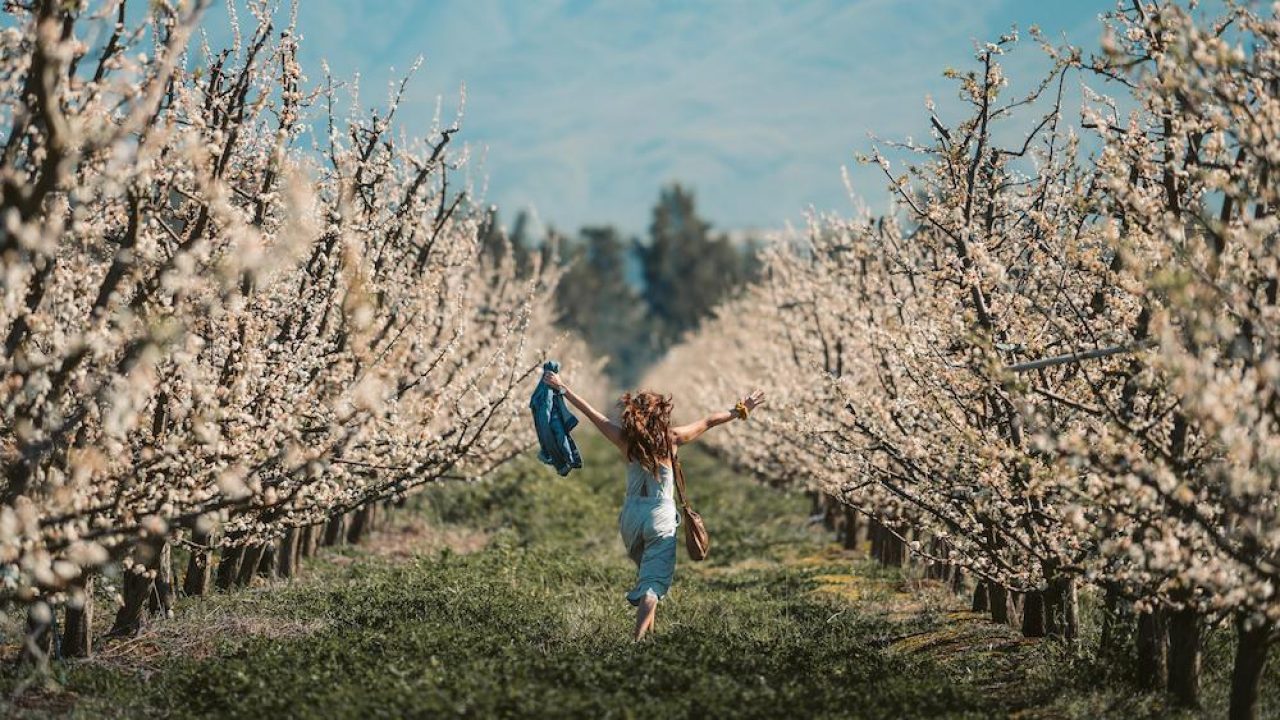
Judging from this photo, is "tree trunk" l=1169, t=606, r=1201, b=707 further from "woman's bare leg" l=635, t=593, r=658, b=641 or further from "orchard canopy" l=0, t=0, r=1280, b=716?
"woman's bare leg" l=635, t=593, r=658, b=641

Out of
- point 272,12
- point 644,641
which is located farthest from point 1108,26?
point 272,12

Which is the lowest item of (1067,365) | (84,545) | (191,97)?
(84,545)

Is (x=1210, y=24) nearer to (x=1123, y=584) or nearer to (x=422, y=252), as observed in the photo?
(x=1123, y=584)

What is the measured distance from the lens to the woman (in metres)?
9.84

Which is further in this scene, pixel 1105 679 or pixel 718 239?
pixel 718 239

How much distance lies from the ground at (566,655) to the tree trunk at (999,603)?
0.47ft

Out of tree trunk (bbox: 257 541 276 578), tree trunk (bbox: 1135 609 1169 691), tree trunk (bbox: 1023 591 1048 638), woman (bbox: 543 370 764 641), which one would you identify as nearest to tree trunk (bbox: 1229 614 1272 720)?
tree trunk (bbox: 1135 609 1169 691)

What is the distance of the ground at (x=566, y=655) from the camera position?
733 centimetres

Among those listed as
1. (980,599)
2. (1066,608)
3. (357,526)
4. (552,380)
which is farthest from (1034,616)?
(357,526)

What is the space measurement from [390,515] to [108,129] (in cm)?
1303

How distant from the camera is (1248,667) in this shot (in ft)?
23.3

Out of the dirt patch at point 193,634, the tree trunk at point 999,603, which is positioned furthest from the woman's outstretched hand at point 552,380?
the tree trunk at point 999,603

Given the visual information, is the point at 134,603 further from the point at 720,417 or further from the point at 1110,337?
the point at 1110,337

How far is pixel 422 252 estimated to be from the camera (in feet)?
44.7
